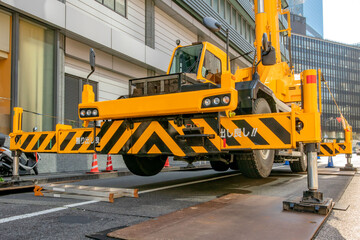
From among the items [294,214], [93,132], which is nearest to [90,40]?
[93,132]

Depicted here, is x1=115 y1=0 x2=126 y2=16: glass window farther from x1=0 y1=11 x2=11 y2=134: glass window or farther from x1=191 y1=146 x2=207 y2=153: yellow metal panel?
x1=191 y1=146 x2=207 y2=153: yellow metal panel

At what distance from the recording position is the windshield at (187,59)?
6.03m

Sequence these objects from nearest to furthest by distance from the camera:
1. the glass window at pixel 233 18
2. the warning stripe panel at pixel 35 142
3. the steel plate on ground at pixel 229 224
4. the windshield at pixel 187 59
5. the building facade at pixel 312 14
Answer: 1. the steel plate on ground at pixel 229 224
2. the warning stripe panel at pixel 35 142
3. the windshield at pixel 187 59
4. the glass window at pixel 233 18
5. the building facade at pixel 312 14

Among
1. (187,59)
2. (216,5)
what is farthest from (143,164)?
(216,5)

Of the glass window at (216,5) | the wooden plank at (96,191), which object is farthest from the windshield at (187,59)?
the glass window at (216,5)

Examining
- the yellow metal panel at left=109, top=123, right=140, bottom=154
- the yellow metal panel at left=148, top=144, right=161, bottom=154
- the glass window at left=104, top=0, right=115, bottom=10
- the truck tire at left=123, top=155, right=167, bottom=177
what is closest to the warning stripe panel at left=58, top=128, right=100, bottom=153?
the yellow metal panel at left=109, top=123, right=140, bottom=154

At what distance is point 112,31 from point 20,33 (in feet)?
12.1

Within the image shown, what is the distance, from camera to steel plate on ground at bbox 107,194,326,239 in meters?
A: 2.73

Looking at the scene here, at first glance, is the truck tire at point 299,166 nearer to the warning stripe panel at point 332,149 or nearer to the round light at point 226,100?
the warning stripe panel at point 332,149

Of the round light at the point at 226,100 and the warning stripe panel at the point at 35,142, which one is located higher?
the round light at the point at 226,100

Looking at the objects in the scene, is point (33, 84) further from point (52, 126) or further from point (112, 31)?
point (112, 31)

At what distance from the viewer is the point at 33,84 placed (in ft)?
35.1

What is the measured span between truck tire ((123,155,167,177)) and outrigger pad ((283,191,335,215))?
256 cm

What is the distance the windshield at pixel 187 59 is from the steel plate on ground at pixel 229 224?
2.89 m
